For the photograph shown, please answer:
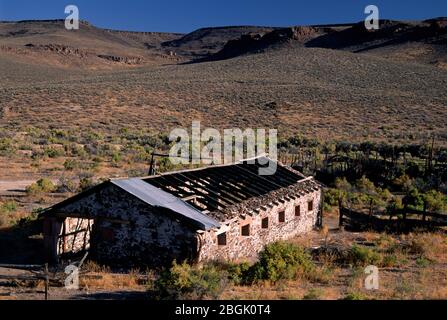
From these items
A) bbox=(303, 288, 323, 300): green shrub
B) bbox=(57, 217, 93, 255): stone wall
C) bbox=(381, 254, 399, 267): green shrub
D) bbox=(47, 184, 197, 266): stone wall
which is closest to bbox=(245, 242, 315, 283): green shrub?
bbox=(303, 288, 323, 300): green shrub

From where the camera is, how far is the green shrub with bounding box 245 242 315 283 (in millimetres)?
12273

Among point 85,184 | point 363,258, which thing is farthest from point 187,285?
point 85,184

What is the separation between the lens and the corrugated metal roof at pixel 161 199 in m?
13.3

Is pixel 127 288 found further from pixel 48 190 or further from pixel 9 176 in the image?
pixel 9 176

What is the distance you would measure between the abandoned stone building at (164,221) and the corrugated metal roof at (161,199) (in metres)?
0.03

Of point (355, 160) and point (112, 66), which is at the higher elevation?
point (112, 66)

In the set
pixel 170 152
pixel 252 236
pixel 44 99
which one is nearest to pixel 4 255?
pixel 252 236

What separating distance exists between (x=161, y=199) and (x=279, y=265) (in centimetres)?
343

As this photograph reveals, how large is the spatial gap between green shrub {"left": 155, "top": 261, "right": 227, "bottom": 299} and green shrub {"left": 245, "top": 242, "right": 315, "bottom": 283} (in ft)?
4.70

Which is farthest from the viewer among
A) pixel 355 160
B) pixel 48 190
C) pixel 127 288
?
pixel 355 160

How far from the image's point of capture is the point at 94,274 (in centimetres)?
1287

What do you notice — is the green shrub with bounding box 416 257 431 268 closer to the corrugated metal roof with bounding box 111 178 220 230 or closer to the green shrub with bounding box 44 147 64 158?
the corrugated metal roof with bounding box 111 178 220 230
